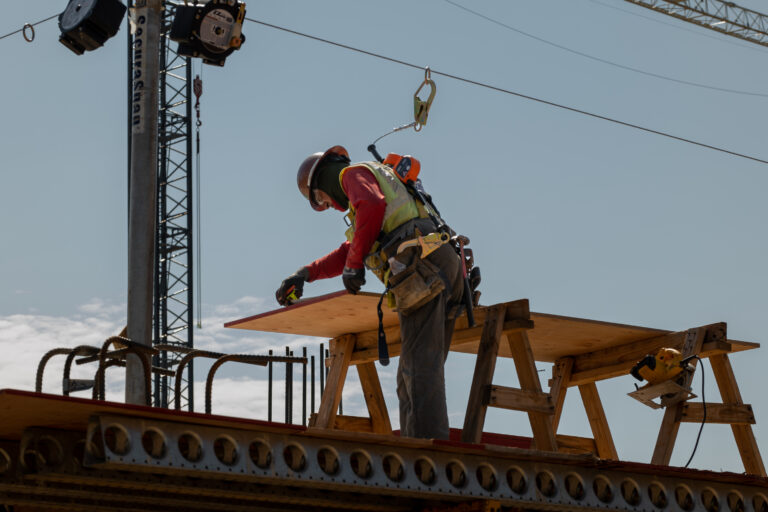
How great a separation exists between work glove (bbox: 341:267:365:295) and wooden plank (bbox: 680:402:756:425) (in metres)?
3.65

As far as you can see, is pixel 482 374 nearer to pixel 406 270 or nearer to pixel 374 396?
pixel 406 270

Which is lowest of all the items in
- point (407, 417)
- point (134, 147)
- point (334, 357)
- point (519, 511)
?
point (519, 511)

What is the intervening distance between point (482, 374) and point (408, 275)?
3.53 feet

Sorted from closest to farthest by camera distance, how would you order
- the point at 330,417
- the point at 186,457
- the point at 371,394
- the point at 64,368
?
the point at 186,457
the point at 64,368
the point at 330,417
the point at 371,394

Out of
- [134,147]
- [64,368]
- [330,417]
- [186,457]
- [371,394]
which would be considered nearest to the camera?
[186,457]

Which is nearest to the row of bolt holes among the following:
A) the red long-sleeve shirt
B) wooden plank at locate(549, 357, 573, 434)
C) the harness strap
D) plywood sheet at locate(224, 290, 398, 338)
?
the harness strap

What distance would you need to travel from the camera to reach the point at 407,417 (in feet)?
28.8

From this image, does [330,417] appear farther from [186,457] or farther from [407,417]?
[186,457]

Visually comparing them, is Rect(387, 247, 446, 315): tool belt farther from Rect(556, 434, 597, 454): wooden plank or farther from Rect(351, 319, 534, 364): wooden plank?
Rect(556, 434, 597, 454): wooden plank

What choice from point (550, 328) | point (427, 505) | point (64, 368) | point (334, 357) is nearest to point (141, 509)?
point (64, 368)

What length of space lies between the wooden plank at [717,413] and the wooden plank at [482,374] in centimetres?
235

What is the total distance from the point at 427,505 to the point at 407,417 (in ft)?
2.70

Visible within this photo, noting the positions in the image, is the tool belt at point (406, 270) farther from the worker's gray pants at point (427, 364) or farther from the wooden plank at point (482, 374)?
the wooden plank at point (482, 374)

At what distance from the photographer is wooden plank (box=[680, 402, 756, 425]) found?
34.9 ft
